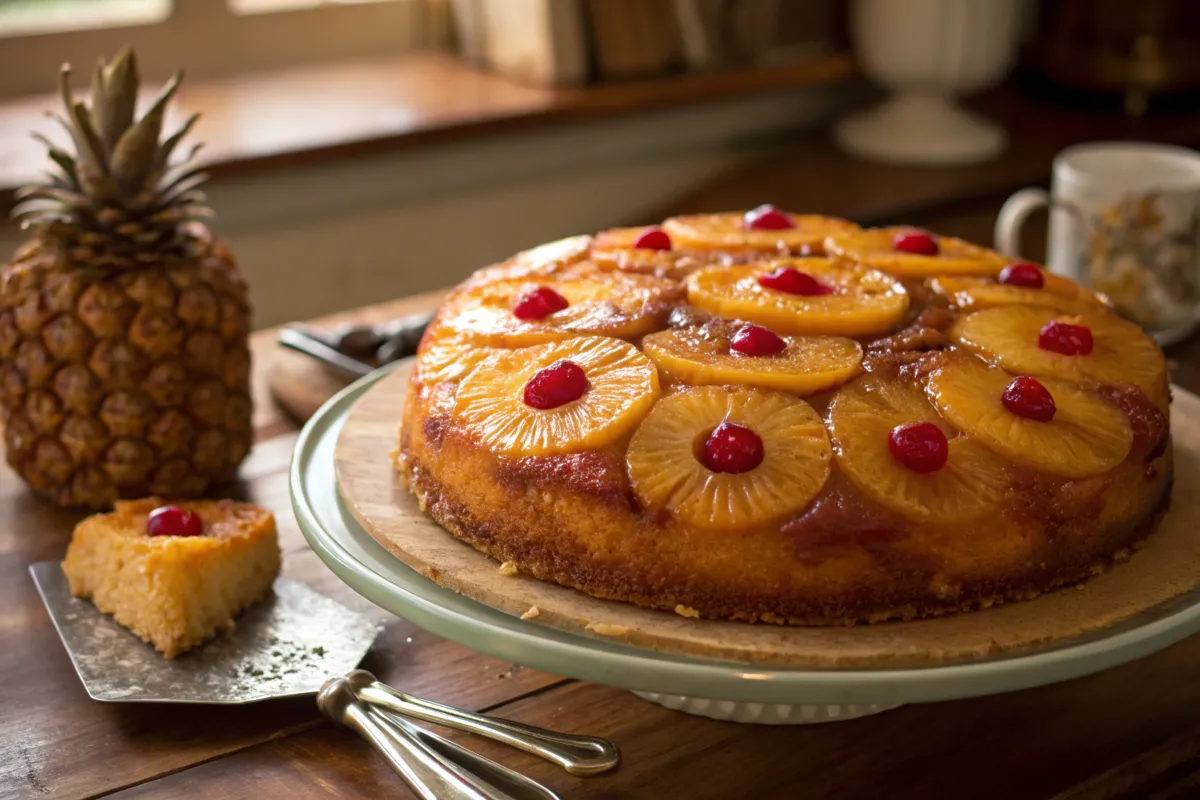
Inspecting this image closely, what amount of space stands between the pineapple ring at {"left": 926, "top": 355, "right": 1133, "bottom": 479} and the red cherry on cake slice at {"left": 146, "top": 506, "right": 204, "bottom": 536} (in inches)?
30.6

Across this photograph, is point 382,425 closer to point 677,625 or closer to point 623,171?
point 677,625

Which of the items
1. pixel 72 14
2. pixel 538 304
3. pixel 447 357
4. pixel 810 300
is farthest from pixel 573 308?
pixel 72 14

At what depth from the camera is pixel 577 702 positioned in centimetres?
118

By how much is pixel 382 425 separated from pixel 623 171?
7.40 ft

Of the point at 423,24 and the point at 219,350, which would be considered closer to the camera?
the point at 219,350

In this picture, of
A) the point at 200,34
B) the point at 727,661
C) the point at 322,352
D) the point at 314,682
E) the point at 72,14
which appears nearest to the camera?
the point at 727,661

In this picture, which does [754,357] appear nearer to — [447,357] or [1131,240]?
[447,357]

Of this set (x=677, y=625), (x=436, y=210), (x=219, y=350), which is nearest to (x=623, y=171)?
(x=436, y=210)

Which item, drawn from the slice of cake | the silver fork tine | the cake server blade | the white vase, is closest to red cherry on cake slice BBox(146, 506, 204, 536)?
the slice of cake

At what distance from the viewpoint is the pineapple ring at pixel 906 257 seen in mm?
1423

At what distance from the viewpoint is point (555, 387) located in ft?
3.67

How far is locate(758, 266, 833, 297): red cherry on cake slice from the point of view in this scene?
1.30 metres

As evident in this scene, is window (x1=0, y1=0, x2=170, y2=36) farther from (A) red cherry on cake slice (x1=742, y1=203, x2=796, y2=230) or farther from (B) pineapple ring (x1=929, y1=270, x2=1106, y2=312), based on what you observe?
(B) pineapple ring (x1=929, y1=270, x2=1106, y2=312)

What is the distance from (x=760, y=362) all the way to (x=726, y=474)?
16cm
